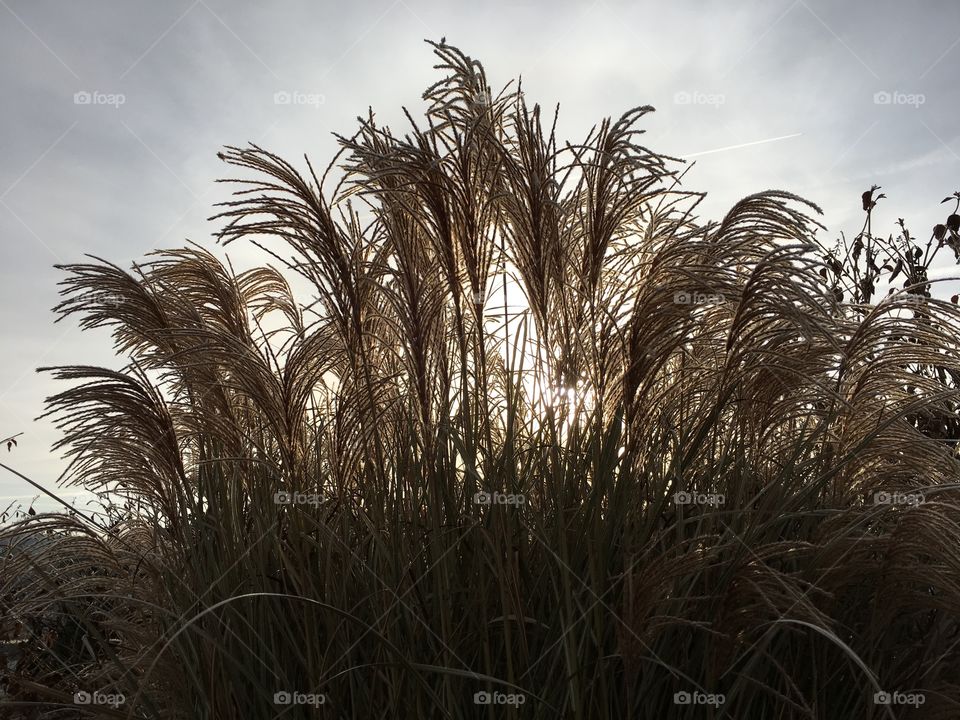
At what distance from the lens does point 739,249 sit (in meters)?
2.83

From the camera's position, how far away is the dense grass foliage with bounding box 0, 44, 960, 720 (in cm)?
230

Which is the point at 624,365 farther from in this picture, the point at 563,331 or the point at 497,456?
the point at 497,456

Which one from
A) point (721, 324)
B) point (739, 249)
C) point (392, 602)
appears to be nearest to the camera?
point (392, 602)

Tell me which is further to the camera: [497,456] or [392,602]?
[497,456]

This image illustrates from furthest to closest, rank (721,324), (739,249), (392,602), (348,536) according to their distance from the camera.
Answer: (721,324) → (739,249) → (348,536) → (392,602)

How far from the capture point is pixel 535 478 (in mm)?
2613

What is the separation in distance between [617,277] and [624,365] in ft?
1.41

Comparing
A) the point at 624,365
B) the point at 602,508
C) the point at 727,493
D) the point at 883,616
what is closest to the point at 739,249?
the point at 624,365

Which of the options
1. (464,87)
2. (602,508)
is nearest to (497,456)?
(602,508)

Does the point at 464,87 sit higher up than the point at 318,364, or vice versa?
the point at 464,87

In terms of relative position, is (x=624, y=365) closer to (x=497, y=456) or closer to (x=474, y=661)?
(x=497, y=456)

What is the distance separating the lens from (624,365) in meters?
2.65

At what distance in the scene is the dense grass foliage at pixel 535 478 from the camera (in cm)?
230

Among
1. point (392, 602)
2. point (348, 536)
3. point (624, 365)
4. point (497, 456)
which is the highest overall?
point (624, 365)
